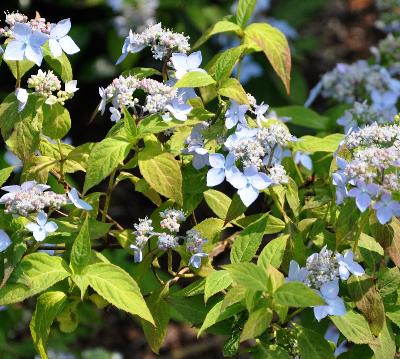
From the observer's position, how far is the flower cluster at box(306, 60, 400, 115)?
240 cm

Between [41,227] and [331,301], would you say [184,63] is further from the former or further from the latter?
[331,301]

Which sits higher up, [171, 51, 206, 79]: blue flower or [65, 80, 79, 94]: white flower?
[171, 51, 206, 79]: blue flower

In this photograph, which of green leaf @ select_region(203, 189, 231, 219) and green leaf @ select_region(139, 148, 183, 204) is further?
green leaf @ select_region(203, 189, 231, 219)

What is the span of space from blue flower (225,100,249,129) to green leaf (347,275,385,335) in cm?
38

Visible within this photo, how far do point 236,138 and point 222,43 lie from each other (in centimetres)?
272

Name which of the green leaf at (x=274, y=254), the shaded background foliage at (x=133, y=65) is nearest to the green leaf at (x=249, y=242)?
the green leaf at (x=274, y=254)

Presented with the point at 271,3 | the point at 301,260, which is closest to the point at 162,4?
the point at 271,3

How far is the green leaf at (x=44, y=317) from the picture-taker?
1.54 metres

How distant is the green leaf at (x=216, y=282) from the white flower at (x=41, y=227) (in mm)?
310

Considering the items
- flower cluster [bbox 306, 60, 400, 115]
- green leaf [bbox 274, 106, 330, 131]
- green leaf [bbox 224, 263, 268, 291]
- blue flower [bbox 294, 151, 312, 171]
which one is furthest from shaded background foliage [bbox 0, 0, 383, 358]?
green leaf [bbox 224, 263, 268, 291]

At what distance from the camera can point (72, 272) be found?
155cm

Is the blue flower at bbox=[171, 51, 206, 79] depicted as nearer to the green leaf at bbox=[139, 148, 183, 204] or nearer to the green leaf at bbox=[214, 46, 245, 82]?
the green leaf at bbox=[214, 46, 245, 82]

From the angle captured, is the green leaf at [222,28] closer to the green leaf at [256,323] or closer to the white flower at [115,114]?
the white flower at [115,114]

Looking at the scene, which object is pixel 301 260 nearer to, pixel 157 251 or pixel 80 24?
pixel 157 251
